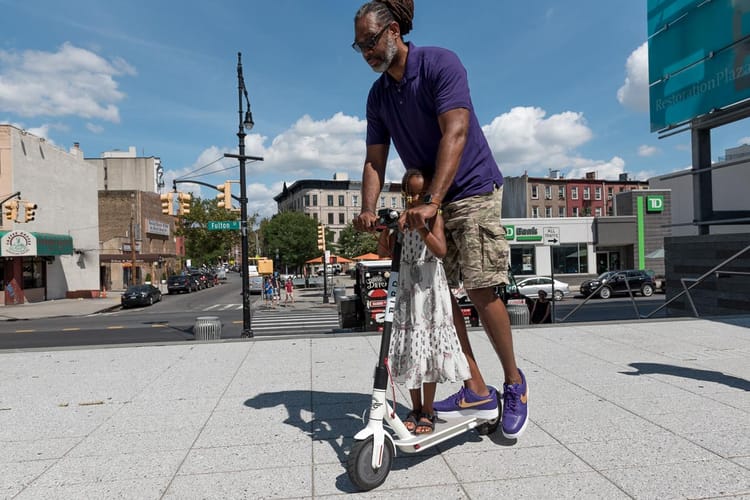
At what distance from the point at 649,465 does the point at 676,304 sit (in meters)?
13.9

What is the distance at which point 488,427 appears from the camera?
2908mm

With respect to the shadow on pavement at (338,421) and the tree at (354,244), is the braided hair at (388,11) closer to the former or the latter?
the shadow on pavement at (338,421)

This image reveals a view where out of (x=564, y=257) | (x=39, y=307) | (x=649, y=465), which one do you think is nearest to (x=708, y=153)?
(x=649, y=465)

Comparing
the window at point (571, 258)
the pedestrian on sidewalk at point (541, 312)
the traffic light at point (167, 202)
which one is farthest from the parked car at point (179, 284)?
the pedestrian on sidewalk at point (541, 312)

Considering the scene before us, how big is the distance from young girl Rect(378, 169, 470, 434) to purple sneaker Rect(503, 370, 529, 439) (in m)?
0.32

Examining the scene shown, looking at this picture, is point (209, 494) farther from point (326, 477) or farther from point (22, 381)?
point (22, 381)

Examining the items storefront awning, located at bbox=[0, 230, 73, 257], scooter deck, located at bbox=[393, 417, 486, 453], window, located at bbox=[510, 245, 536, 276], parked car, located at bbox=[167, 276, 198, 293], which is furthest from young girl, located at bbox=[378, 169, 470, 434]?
parked car, located at bbox=[167, 276, 198, 293]

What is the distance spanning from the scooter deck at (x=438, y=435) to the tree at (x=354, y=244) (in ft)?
190

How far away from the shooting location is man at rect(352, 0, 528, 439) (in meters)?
2.56

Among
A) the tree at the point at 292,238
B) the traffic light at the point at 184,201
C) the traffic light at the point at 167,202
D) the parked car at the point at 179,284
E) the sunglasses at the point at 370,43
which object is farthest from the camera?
the tree at the point at 292,238

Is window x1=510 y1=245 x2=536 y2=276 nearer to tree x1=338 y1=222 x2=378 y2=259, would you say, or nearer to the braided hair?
tree x1=338 y1=222 x2=378 y2=259

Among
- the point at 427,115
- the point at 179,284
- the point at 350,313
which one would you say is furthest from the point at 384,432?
the point at 179,284

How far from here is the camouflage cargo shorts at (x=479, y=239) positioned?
8.66ft

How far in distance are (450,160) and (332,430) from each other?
1.73m
